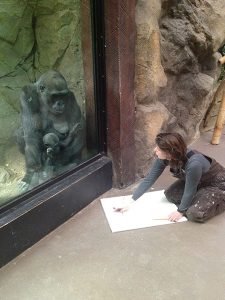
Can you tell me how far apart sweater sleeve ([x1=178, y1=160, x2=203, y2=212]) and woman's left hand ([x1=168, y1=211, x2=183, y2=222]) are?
4 centimetres

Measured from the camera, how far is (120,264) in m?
1.99

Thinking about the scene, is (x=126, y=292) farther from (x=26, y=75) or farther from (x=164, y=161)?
(x=26, y=75)

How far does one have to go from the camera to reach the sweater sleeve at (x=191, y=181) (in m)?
2.26

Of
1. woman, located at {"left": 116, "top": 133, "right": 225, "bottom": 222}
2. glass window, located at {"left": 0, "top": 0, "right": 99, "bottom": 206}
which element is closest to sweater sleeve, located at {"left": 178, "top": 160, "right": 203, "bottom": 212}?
woman, located at {"left": 116, "top": 133, "right": 225, "bottom": 222}

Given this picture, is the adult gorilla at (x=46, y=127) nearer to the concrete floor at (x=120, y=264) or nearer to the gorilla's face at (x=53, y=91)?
the gorilla's face at (x=53, y=91)

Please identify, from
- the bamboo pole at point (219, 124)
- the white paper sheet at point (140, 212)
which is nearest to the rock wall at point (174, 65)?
the bamboo pole at point (219, 124)

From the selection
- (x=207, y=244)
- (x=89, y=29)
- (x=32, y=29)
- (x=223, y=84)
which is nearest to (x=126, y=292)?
(x=207, y=244)

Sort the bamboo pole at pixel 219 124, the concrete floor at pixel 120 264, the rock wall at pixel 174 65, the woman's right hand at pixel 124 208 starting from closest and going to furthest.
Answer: the concrete floor at pixel 120 264
the woman's right hand at pixel 124 208
the rock wall at pixel 174 65
the bamboo pole at pixel 219 124

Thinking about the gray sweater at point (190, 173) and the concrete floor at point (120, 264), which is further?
the gray sweater at point (190, 173)

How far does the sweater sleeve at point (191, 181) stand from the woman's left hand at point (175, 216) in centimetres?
4

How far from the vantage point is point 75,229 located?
2318 millimetres

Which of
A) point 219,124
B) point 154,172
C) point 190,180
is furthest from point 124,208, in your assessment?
point 219,124

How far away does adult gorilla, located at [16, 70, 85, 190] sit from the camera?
237 centimetres

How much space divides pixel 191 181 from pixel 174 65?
3.71ft
